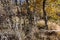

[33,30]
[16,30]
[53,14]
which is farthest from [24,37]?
[53,14]

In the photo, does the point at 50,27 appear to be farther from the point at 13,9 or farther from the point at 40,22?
the point at 13,9

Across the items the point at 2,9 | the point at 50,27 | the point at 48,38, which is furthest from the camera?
the point at 50,27

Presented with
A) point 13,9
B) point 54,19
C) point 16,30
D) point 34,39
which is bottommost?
point 54,19

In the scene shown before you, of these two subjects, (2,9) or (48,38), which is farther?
(48,38)

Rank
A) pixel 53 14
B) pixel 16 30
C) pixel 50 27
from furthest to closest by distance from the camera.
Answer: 1. pixel 53 14
2. pixel 50 27
3. pixel 16 30

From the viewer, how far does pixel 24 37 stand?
7.91 meters

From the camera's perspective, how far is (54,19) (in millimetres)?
15812

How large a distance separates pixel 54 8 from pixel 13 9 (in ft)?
23.5

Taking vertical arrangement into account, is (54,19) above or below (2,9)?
below

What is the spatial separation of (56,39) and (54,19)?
5.48 meters

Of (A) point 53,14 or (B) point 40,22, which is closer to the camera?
(B) point 40,22

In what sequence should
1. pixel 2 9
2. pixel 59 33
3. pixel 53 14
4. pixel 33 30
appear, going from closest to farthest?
pixel 2 9
pixel 33 30
pixel 59 33
pixel 53 14

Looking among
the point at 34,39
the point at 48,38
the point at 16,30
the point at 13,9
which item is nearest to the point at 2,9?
the point at 13,9

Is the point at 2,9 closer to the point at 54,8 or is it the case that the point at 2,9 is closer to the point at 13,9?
the point at 13,9
